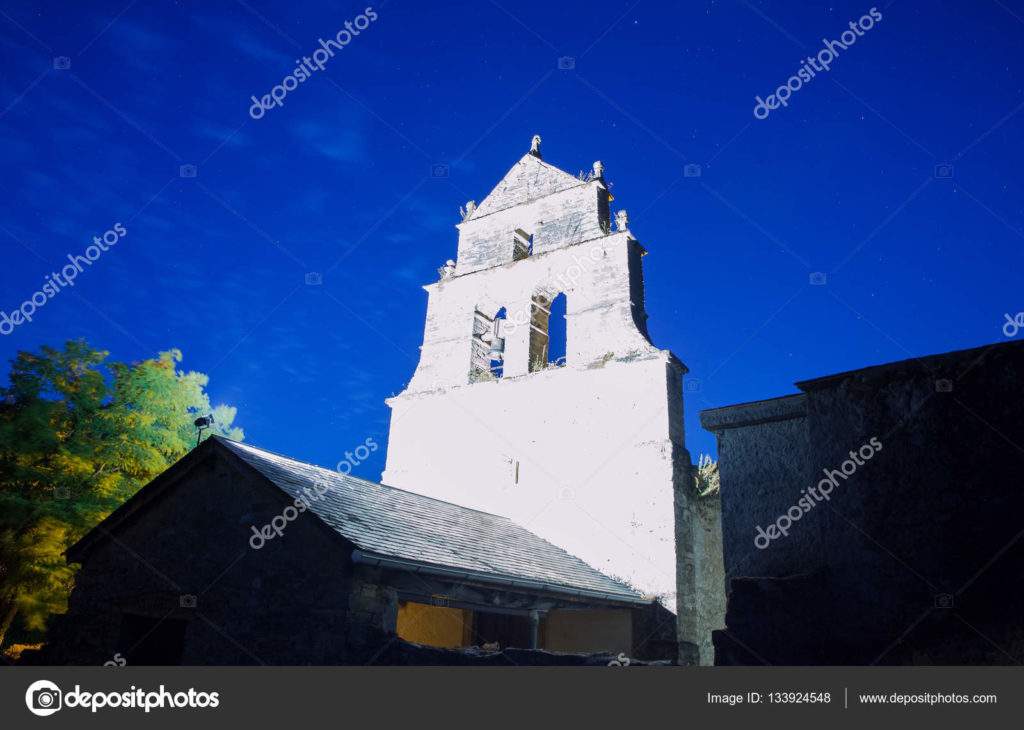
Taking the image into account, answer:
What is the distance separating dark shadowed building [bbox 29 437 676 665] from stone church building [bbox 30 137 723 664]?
0.03m

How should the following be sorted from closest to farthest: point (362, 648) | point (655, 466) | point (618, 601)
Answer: point (362, 648), point (618, 601), point (655, 466)

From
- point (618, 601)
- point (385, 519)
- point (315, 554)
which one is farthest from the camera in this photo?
point (618, 601)

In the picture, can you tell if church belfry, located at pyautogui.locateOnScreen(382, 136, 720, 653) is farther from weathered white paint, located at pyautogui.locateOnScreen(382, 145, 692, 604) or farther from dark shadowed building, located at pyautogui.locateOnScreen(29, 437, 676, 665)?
dark shadowed building, located at pyautogui.locateOnScreen(29, 437, 676, 665)

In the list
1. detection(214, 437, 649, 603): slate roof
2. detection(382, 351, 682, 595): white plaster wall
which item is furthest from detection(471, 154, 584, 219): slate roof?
detection(214, 437, 649, 603): slate roof

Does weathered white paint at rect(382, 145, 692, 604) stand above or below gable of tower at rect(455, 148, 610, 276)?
below

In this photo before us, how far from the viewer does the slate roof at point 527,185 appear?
14.8m

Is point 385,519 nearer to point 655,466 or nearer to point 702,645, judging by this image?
point 655,466

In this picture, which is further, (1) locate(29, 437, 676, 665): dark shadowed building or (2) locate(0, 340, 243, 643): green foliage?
(2) locate(0, 340, 243, 643): green foliage

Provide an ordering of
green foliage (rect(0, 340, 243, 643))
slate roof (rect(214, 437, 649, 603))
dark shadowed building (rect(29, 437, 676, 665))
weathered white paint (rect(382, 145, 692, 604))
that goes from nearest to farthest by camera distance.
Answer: dark shadowed building (rect(29, 437, 676, 665)), slate roof (rect(214, 437, 649, 603)), weathered white paint (rect(382, 145, 692, 604)), green foliage (rect(0, 340, 243, 643))

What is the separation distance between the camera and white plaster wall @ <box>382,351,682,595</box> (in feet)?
36.7

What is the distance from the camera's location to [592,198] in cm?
1404
